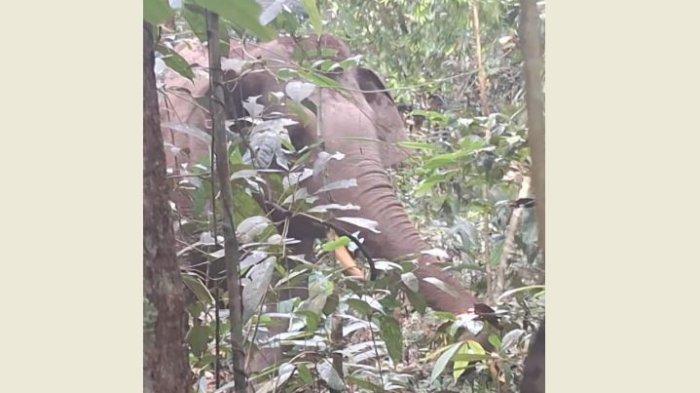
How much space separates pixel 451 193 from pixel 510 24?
1.19 feet

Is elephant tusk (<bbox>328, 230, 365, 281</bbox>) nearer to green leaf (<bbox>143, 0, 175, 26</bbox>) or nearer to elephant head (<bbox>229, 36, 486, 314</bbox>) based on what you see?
elephant head (<bbox>229, 36, 486, 314</bbox>)

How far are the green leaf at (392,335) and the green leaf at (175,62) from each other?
62cm

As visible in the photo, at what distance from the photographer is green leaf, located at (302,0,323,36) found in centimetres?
182

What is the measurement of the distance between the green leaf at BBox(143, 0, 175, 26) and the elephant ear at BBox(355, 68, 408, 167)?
44 cm

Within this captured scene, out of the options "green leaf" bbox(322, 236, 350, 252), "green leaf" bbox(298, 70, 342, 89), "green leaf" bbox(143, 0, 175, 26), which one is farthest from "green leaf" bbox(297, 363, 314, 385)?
"green leaf" bbox(143, 0, 175, 26)

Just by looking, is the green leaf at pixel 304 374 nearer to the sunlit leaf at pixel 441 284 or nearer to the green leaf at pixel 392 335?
the green leaf at pixel 392 335

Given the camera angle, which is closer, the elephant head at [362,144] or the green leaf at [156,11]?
the green leaf at [156,11]

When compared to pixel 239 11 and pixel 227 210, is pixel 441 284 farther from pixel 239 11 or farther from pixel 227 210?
pixel 239 11

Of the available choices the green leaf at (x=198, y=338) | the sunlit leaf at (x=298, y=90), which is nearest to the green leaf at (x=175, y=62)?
the sunlit leaf at (x=298, y=90)

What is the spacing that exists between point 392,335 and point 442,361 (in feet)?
0.37

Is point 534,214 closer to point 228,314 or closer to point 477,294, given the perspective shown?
point 477,294

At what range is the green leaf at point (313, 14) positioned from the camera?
1815 millimetres

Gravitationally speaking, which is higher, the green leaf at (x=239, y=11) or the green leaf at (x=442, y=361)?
the green leaf at (x=239, y=11)

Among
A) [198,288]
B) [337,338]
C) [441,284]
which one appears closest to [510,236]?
[441,284]
